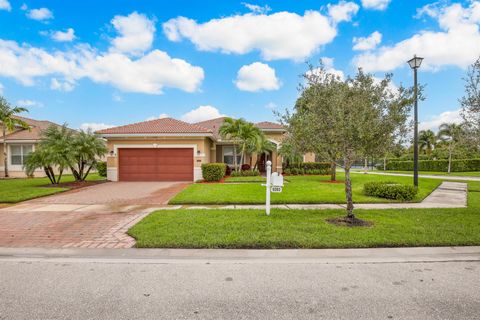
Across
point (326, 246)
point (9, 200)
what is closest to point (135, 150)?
point (9, 200)

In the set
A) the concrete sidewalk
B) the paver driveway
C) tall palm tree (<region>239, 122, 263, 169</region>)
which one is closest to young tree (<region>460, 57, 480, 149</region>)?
the concrete sidewalk

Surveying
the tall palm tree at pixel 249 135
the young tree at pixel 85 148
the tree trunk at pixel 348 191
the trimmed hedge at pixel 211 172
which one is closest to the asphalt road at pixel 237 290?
the tree trunk at pixel 348 191

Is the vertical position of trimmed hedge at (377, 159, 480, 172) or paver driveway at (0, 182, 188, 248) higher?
trimmed hedge at (377, 159, 480, 172)

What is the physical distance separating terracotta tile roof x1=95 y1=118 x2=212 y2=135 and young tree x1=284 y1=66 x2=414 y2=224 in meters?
11.5

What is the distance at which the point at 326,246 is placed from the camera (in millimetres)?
4648

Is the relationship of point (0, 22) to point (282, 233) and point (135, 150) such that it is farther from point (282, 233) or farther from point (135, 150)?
point (282, 233)

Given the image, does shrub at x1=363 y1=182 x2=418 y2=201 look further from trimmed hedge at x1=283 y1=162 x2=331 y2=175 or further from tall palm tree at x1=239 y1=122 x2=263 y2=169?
trimmed hedge at x1=283 y1=162 x2=331 y2=175

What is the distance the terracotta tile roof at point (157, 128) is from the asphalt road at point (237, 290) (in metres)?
13.2

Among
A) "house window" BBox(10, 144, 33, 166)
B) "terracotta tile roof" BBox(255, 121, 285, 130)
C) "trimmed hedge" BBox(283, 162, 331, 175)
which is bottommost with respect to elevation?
"trimmed hedge" BBox(283, 162, 331, 175)

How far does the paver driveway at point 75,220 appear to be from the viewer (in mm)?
5027

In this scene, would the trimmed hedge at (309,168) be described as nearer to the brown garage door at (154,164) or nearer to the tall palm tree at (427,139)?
the brown garage door at (154,164)

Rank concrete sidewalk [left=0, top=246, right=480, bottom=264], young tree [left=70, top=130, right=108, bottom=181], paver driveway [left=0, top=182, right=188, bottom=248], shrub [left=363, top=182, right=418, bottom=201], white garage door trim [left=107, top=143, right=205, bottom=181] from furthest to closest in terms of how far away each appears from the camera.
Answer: white garage door trim [left=107, top=143, right=205, bottom=181] → young tree [left=70, top=130, right=108, bottom=181] → shrub [left=363, top=182, right=418, bottom=201] → paver driveway [left=0, top=182, right=188, bottom=248] → concrete sidewalk [left=0, top=246, right=480, bottom=264]

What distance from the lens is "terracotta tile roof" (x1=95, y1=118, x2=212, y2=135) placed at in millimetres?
16688

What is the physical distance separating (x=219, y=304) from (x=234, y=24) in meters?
13.9
